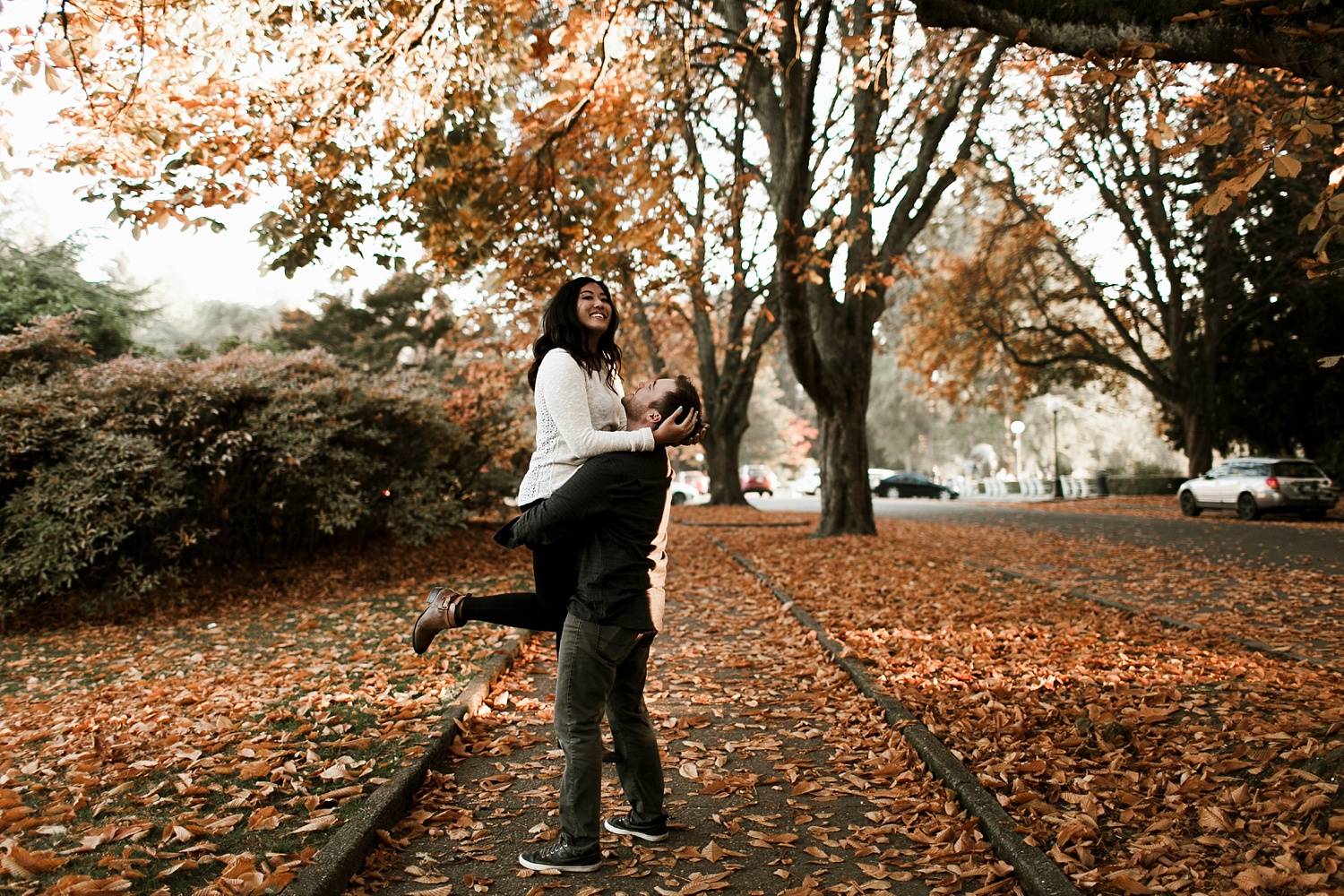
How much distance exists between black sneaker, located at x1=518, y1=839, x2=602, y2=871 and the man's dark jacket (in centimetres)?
91

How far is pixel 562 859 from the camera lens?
3.57 meters

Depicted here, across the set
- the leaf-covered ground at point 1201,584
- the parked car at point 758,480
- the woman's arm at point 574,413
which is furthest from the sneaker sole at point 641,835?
the parked car at point 758,480

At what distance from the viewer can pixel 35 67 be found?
6.12 m

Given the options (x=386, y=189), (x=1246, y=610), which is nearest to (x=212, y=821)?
(x=386, y=189)

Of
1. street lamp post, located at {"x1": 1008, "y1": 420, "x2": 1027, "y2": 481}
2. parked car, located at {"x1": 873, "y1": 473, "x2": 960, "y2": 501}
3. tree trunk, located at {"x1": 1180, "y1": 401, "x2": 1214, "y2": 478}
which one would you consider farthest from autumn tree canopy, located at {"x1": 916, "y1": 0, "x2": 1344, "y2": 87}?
parked car, located at {"x1": 873, "y1": 473, "x2": 960, "y2": 501}

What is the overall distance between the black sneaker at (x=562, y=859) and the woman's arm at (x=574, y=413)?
1560mm

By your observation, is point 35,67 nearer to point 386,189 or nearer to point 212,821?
point 386,189

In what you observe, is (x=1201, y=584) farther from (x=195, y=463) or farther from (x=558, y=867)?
(x=195, y=463)

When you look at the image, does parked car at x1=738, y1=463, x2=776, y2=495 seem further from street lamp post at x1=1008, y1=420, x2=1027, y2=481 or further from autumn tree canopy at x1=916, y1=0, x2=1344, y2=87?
autumn tree canopy at x1=916, y1=0, x2=1344, y2=87

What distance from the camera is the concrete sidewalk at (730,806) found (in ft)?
11.6

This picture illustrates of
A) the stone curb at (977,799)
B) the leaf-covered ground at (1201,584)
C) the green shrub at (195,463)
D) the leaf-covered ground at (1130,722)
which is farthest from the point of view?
the green shrub at (195,463)

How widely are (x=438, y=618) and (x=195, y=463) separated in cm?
721

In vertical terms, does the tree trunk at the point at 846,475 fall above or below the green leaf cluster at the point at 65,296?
below

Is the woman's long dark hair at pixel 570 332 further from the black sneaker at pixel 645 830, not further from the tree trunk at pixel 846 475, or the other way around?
the tree trunk at pixel 846 475
